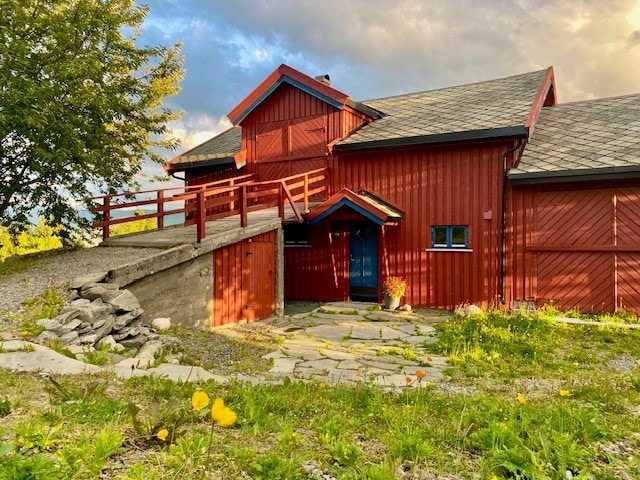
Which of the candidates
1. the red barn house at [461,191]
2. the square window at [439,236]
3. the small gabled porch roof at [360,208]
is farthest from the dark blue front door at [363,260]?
the square window at [439,236]

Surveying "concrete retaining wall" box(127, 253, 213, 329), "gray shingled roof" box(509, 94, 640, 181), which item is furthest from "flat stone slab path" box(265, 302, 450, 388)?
"gray shingled roof" box(509, 94, 640, 181)

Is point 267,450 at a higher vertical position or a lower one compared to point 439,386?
higher

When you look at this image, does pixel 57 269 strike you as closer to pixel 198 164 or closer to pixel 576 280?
pixel 198 164

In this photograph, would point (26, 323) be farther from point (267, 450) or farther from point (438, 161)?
point (438, 161)

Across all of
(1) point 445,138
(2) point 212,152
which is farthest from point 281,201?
(2) point 212,152

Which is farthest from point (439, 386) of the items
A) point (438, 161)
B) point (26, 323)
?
point (438, 161)

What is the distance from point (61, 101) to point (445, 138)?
953 cm

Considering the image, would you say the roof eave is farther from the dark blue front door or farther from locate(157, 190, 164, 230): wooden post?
the dark blue front door

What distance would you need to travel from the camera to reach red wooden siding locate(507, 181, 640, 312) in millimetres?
9570

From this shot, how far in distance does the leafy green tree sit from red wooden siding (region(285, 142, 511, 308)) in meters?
6.58

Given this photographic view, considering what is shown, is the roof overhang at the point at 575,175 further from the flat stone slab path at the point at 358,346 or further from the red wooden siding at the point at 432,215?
the flat stone slab path at the point at 358,346

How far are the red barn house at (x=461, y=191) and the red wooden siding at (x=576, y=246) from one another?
24mm

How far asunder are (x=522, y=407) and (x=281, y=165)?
37.4ft

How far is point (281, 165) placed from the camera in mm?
13883
